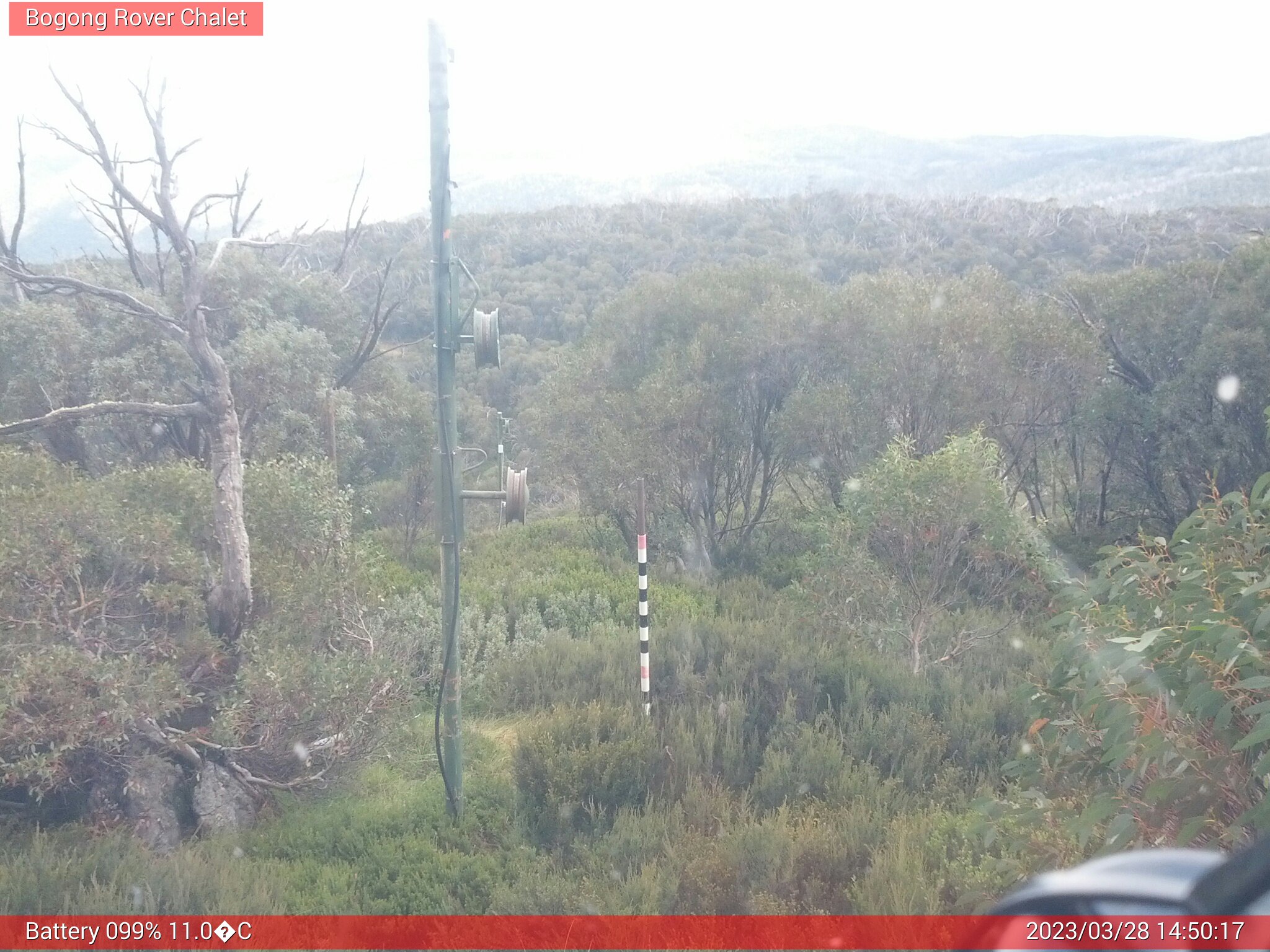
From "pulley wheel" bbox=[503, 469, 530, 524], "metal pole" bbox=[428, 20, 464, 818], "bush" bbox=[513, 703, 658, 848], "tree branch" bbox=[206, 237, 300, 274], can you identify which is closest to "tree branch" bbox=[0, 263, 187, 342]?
"tree branch" bbox=[206, 237, 300, 274]

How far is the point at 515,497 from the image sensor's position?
20.6 ft

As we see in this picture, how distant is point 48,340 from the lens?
13742 millimetres

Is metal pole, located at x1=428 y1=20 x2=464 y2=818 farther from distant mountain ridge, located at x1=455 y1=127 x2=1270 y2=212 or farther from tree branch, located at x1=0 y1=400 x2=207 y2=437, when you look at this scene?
distant mountain ridge, located at x1=455 y1=127 x2=1270 y2=212

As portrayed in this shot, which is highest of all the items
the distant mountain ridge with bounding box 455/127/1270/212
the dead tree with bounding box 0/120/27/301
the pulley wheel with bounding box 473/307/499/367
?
the distant mountain ridge with bounding box 455/127/1270/212

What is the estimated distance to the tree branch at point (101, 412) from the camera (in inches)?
229

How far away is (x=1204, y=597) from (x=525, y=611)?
9854 mm

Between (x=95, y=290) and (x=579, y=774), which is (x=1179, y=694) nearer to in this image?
(x=579, y=774)

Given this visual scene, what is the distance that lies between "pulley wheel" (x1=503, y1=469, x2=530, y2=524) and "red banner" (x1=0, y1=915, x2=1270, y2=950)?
8.14ft

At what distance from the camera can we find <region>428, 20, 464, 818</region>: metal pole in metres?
6.01

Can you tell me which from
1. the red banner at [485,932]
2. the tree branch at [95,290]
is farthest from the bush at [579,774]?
the tree branch at [95,290]

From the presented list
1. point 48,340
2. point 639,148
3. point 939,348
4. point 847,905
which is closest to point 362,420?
point 48,340

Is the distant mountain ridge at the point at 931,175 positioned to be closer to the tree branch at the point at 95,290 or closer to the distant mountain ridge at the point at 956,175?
the distant mountain ridge at the point at 956,175

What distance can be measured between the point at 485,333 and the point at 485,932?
361 cm

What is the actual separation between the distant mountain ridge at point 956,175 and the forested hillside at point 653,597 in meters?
37.3
